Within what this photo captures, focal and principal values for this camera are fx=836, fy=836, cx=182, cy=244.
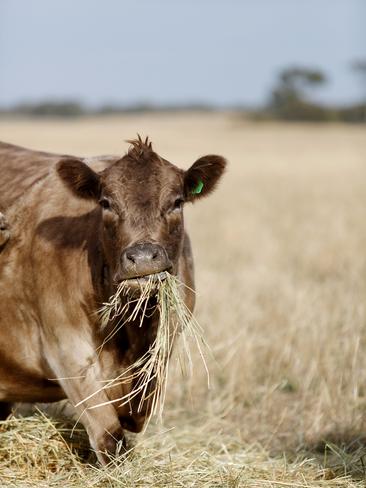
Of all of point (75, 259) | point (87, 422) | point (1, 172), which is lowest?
point (87, 422)

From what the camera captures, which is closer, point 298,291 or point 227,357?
point 227,357

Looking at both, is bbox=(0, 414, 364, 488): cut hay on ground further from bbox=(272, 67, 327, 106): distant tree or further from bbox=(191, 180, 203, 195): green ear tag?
bbox=(272, 67, 327, 106): distant tree

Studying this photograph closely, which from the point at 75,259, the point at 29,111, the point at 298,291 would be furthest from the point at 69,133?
the point at 75,259

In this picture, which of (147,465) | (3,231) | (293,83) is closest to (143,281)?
(147,465)

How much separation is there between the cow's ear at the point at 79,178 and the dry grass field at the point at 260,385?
1532 millimetres

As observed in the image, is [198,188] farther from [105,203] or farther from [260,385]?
[260,385]

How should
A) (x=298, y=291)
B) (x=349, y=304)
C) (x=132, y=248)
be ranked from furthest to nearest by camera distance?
1. (x=298, y=291)
2. (x=349, y=304)
3. (x=132, y=248)

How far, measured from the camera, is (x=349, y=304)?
9062 millimetres

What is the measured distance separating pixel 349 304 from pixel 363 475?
4127 mm

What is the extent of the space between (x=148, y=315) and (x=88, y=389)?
58 centimetres

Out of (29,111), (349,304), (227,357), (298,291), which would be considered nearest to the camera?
(227,357)

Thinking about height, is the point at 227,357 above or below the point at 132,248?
below

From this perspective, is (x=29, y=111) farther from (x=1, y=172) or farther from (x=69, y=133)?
(x=1, y=172)

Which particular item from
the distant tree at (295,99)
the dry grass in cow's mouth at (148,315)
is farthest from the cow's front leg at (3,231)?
the distant tree at (295,99)
